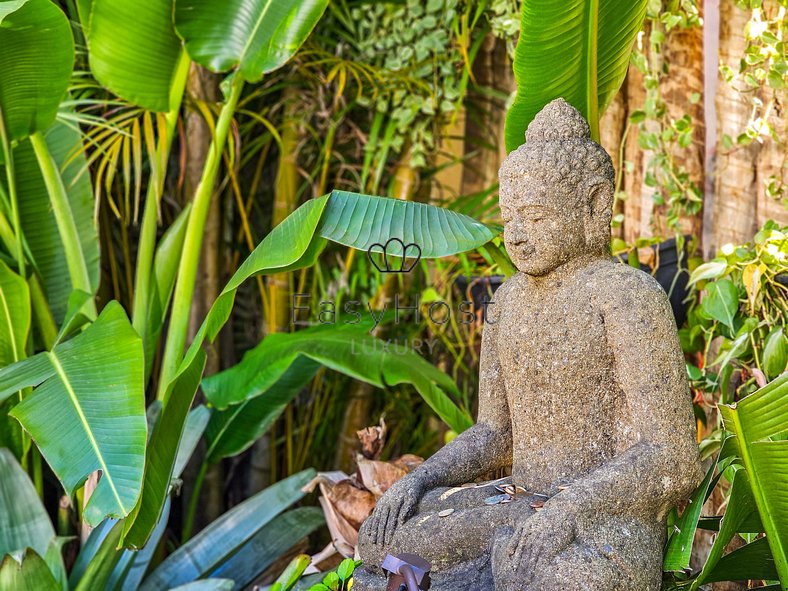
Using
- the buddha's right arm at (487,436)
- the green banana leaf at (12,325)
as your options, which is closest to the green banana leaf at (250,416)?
the green banana leaf at (12,325)

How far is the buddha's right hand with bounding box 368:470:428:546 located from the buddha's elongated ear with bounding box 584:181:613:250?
0.57m

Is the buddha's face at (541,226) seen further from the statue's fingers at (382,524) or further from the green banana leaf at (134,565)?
the green banana leaf at (134,565)

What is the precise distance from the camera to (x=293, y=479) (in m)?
2.95

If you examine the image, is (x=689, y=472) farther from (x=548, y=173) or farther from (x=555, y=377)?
(x=548, y=173)

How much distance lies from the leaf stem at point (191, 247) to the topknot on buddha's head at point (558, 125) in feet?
4.22

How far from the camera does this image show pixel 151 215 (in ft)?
9.80

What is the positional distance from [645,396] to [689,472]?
0.48ft

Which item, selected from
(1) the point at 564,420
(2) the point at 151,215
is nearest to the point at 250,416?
(2) the point at 151,215

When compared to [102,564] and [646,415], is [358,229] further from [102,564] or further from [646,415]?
[102,564]

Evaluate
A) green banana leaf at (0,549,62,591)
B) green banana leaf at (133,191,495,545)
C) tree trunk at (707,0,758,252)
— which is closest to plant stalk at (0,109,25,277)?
green banana leaf at (0,549,62,591)

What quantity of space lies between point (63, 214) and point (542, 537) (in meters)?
1.99

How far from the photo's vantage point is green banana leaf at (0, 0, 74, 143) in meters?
2.41

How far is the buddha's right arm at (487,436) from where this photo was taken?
1825mm

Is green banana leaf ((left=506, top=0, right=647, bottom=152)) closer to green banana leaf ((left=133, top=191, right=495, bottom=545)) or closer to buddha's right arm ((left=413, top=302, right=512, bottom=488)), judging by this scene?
green banana leaf ((left=133, top=191, right=495, bottom=545))
